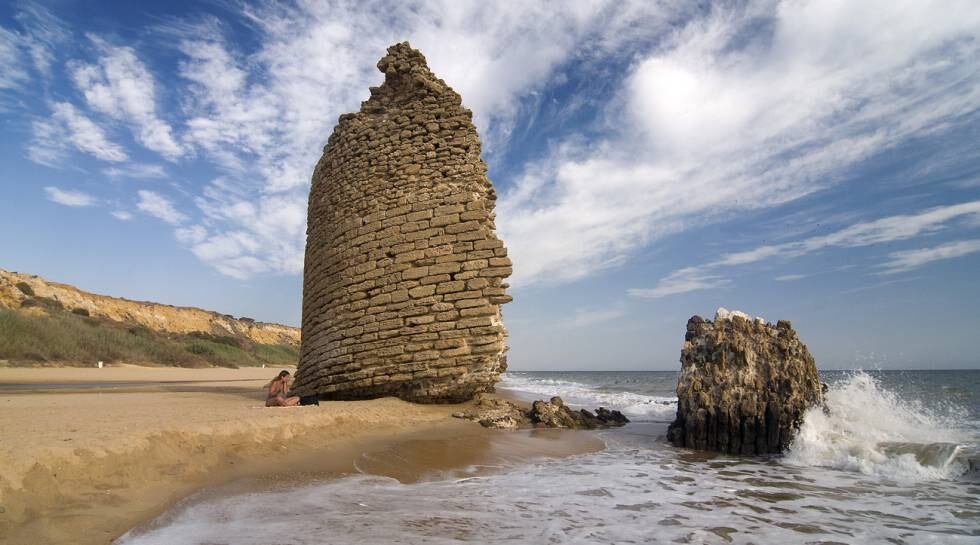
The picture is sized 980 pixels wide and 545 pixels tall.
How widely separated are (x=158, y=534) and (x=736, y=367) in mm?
7283

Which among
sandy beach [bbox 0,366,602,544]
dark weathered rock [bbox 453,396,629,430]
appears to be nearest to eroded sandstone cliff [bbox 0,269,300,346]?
sandy beach [bbox 0,366,602,544]

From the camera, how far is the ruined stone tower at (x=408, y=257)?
7.82 meters

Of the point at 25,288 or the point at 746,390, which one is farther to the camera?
the point at 25,288

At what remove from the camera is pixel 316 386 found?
8852 millimetres

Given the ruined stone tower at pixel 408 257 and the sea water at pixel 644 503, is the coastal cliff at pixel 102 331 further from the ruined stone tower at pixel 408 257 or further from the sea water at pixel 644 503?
the sea water at pixel 644 503

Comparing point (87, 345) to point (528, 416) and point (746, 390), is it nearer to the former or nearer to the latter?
point (528, 416)

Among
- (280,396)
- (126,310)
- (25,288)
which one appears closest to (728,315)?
(280,396)

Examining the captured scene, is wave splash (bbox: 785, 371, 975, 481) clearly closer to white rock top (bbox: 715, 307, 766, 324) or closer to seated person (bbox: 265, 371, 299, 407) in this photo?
white rock top (bbox: 715, 307, 766, 324)

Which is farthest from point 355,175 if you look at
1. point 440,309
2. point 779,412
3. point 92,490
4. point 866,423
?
point 866,423

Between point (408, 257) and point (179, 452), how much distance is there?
14.7 feet

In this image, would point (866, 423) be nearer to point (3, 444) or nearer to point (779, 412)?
point (779, 412)

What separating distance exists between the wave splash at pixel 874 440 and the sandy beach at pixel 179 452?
2816 mm

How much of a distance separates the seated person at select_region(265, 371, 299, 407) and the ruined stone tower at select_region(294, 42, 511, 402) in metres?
0.79

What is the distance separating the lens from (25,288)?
2627cm
